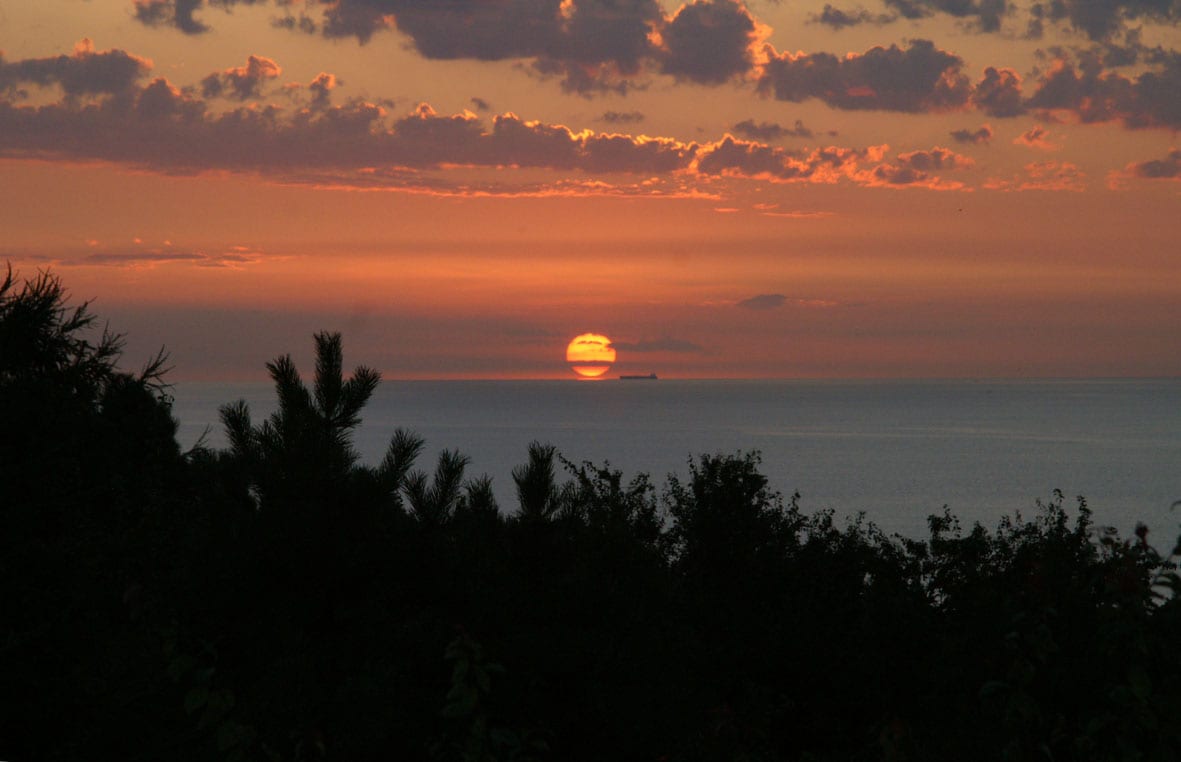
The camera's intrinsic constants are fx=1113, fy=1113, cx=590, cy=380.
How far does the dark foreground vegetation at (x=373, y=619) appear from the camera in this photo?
618 centimetres

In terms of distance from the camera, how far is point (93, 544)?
16484 millimetres

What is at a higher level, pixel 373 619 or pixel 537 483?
pixel 537 483

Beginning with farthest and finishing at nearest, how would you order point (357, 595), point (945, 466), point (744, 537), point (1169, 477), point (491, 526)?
point (945, 466) < point (1169, 477) < point (744, 537) < point (491, 526) < point (357, 595)

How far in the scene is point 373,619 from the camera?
11070mm

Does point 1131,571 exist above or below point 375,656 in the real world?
above

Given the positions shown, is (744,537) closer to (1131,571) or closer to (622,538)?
(622,538)

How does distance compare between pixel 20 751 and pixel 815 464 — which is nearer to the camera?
pixel 20 751

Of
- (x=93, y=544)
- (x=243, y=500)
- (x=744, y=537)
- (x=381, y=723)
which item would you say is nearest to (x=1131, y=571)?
(x=381, y=723)

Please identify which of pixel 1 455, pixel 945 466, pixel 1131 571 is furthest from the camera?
pixel 945 466

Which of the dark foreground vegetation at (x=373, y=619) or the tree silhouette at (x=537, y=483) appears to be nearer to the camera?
the dark foreground vegetation at (x=373, y=619)

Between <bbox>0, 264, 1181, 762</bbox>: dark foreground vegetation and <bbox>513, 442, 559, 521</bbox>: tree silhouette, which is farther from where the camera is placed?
<bbox>513, 442, 559, 521</bbox>: tree silhouette

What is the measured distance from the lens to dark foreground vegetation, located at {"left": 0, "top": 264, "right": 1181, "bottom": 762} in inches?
243

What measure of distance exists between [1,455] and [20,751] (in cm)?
411

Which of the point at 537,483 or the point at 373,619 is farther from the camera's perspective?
the point at 537,483
